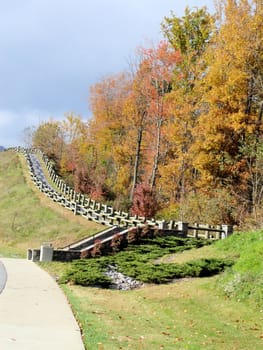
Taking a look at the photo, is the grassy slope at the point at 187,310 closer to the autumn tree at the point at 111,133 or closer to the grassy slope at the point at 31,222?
the grassy slope at the point at 31,222

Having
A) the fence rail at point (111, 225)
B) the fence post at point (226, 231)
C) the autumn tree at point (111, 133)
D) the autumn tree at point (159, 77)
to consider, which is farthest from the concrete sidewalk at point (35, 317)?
the autumn tree at point (111, 133)

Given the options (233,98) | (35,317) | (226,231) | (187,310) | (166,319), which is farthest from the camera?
(233,98)

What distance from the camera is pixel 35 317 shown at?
405 inches

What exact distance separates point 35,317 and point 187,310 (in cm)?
446

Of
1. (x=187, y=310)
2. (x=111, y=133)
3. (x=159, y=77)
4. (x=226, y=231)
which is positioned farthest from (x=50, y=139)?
(x=187, y=310)

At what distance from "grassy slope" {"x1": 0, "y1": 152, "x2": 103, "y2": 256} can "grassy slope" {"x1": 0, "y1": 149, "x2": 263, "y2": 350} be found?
11.1 m

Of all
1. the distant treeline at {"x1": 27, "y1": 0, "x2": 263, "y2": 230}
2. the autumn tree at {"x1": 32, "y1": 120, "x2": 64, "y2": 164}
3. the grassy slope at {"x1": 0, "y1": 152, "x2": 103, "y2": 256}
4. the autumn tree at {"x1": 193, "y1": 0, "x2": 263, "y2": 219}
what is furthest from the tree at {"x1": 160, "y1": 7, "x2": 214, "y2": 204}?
the autumn tree at {"x1": 32, "y1": 120, "x2": 64, "y2": 164}

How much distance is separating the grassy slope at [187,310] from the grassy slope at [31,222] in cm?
1106

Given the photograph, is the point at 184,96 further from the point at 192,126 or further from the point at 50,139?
the point at 50,139

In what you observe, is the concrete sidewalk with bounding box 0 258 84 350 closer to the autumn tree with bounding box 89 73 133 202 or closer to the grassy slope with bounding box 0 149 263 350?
the grassy slope with bounding box 0 149 263 350

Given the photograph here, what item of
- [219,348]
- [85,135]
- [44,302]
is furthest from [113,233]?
[85,135]

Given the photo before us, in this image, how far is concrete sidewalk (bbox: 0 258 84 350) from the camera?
8234 mm

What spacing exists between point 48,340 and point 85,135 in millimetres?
63227

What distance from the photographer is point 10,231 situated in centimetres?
3706
